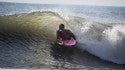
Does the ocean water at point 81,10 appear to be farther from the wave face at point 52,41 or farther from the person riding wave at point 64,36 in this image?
the person riding wave at point 64,36

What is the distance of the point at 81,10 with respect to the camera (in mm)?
4367

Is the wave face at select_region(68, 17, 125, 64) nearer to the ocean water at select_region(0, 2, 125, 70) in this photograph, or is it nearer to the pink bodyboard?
the ocean water at select_region(0, 2, 125, 70)

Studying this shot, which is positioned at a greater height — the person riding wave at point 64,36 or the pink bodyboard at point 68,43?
the person riding wave at point 64,36

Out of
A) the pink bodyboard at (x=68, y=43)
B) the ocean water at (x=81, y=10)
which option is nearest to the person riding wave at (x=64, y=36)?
the pink bodyboard at (x=68, y=43)

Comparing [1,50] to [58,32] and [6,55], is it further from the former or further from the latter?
[58,32]

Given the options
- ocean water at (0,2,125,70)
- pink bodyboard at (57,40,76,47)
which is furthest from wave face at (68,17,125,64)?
pink bodyboard at (57,40,76,47)

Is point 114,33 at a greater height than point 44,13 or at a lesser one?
lesser

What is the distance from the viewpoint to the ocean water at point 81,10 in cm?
437

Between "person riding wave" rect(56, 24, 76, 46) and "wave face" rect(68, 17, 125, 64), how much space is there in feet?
0.29

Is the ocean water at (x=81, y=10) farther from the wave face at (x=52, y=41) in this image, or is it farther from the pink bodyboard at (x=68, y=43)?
the pink bodyboard at (x=68, y=43)

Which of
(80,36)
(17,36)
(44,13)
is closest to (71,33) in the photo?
(80,36)

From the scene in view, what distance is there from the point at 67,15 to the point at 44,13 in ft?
1.12

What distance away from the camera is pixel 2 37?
4418 millimetres

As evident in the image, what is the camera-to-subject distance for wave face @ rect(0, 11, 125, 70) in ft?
14.2
